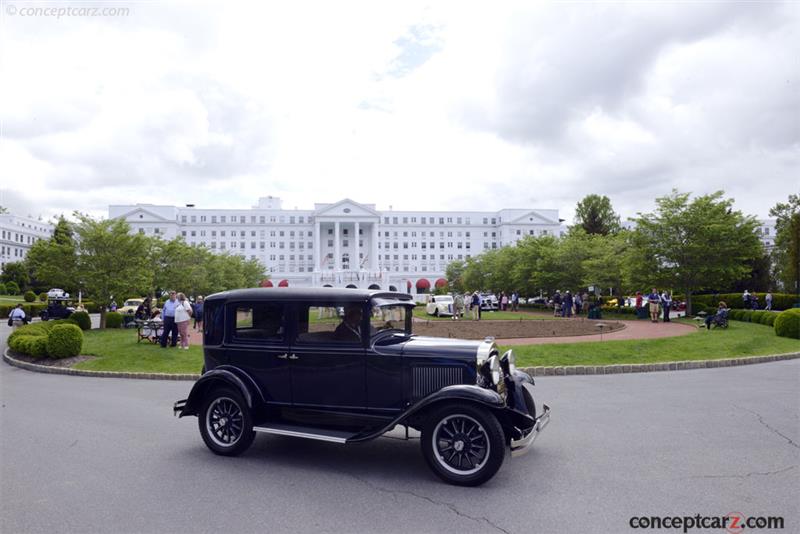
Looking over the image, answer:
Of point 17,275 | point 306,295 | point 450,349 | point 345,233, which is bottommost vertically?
point 450,349

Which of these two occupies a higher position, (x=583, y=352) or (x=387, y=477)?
(x=583, y=352)

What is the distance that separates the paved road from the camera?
4.56m

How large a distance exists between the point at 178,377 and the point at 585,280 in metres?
34.6

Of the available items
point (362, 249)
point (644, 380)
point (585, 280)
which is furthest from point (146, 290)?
point (362, 249)

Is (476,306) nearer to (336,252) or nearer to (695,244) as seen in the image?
(695,244)

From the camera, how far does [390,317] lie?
21.4 ft

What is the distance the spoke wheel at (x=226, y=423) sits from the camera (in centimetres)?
638

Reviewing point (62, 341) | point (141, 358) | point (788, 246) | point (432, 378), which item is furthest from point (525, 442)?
point (788, 246)

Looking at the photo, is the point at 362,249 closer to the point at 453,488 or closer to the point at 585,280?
the point at 585,280

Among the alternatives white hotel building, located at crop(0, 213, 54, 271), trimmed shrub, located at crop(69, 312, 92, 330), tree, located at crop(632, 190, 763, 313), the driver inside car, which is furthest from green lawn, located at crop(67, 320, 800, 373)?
white hotel building, located at crop(0, 213, 54, 271)

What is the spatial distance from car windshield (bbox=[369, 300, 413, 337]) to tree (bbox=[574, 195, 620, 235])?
252 ft

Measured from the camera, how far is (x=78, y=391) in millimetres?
11617

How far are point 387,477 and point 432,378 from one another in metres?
1.11

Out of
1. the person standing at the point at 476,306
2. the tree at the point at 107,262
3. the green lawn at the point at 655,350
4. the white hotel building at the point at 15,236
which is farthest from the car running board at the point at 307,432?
the white hotel building at the point at 15,236
